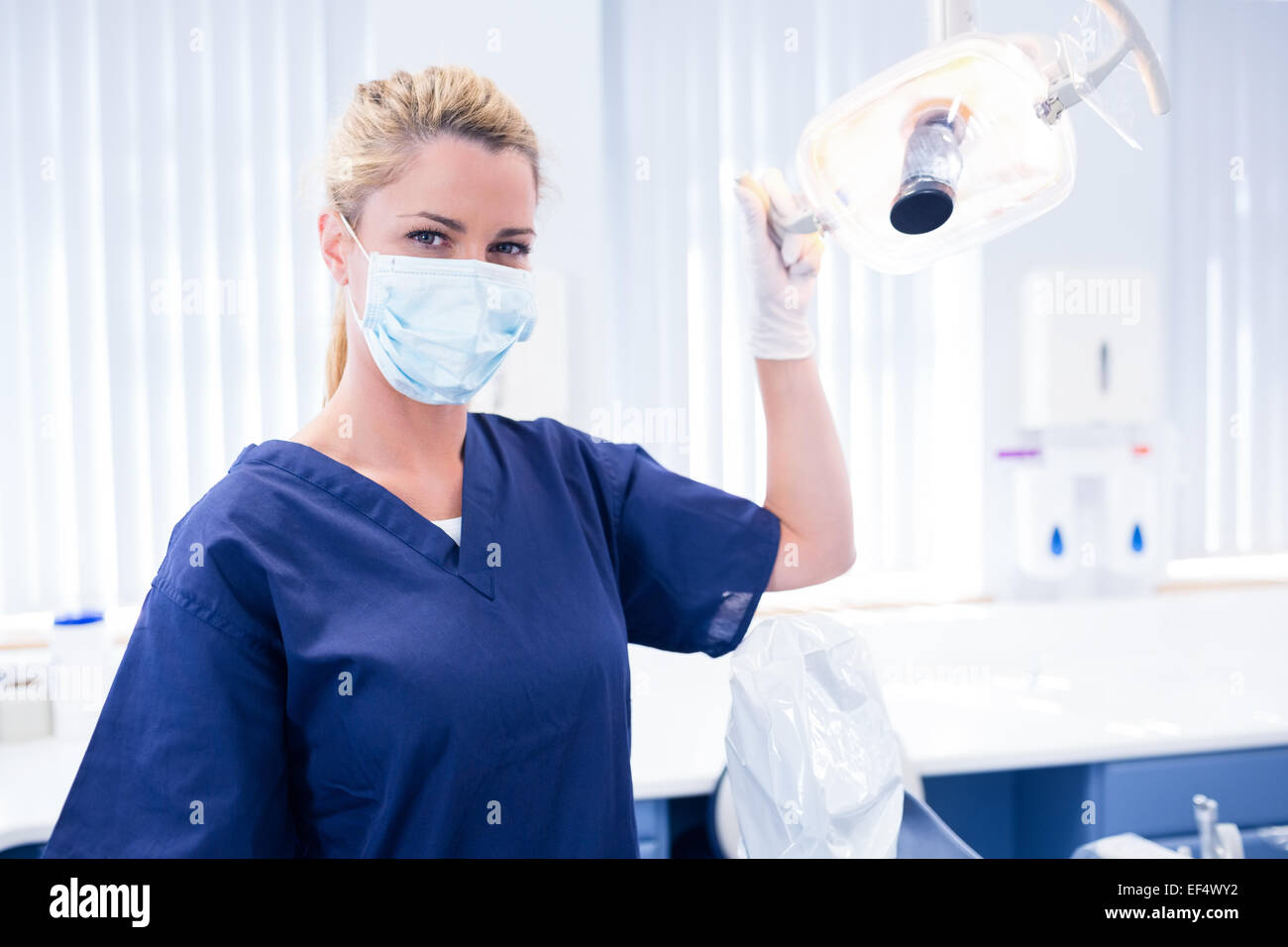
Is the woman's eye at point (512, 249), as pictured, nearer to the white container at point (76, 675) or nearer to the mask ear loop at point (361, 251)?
the mask ear loop at point (361, 251)

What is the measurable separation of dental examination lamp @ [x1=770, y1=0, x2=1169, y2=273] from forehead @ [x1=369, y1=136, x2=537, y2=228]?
28 centimetres

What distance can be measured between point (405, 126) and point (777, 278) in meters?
0.40

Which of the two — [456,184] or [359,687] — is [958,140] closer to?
[456,184]

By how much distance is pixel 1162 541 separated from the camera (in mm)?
2078

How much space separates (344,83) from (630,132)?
59 centimetres

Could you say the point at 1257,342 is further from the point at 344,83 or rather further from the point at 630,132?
the point at 344,83

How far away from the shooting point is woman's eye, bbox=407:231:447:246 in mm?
751

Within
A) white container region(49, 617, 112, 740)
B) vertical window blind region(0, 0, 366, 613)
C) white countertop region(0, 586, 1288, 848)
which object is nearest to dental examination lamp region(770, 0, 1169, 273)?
white countertop region(0, 586, 1288, 848)

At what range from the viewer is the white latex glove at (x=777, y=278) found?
84 centimetres

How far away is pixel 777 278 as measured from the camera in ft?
2.84

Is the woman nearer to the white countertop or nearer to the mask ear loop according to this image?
the mask ear loop
